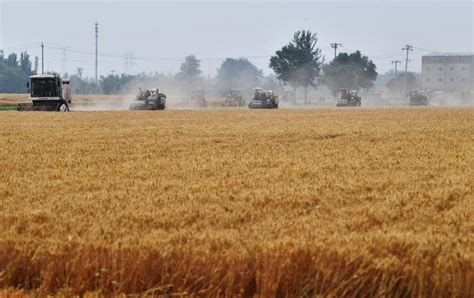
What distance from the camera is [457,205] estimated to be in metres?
7.12

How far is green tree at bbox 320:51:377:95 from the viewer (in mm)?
129000

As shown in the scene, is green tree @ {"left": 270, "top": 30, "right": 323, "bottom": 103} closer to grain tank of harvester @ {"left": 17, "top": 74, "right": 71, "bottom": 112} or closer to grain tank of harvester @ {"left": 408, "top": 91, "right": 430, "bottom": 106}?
grain tank of harvester @ {"left": 408, "top": 91, "right": 430, "bottom": 106}

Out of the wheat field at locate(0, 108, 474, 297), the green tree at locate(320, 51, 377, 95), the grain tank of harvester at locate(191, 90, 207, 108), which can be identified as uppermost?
the green tree at locate(320, 51, 377, 95)

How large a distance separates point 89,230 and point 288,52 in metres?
126

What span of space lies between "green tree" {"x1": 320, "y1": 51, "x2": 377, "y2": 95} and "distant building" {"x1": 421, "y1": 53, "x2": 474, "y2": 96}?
6530cm

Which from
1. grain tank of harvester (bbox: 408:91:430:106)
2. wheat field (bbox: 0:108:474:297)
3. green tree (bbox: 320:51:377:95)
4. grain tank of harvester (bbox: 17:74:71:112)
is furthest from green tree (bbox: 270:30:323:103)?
wheat field (bbox: 0:108:474:297)

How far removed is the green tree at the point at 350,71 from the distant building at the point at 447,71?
65297 mm

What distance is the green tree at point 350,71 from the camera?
423 ft

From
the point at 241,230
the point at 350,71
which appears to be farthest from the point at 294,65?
the point at 241,230

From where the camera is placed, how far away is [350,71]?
129500 millimetres

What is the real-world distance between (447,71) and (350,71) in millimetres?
73057

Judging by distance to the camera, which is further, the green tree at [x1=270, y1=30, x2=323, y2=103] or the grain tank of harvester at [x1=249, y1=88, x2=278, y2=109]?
the green tree at [x1=270, y1=30, x2=323, y2=103]

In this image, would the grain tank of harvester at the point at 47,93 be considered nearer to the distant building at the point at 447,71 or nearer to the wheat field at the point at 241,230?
the wheat field at the point at 241,230

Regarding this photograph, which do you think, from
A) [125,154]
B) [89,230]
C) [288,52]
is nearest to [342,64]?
[288,52]
